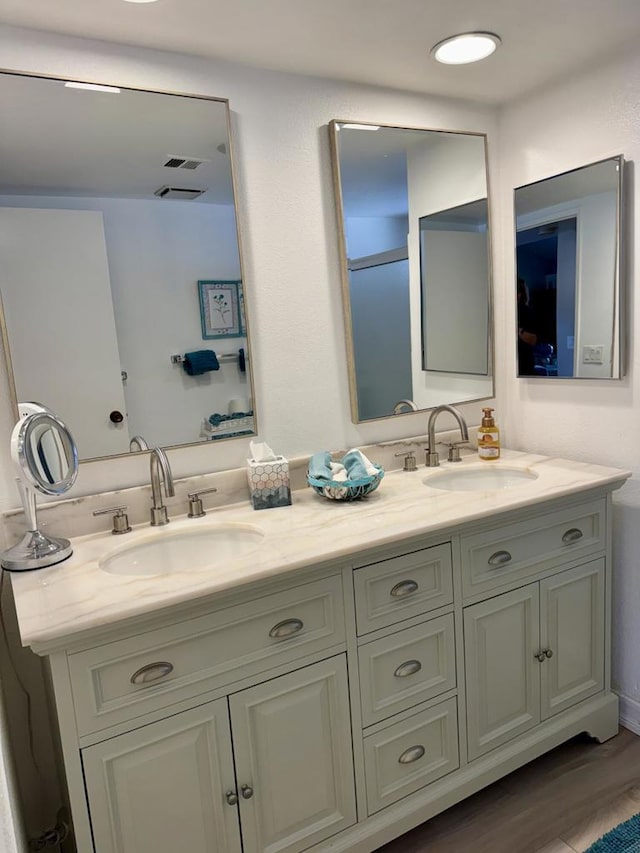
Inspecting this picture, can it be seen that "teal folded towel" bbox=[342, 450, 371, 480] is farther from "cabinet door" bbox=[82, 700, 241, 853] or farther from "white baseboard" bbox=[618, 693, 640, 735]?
"white baseboard" bbox=[618, 693, 640, 735]

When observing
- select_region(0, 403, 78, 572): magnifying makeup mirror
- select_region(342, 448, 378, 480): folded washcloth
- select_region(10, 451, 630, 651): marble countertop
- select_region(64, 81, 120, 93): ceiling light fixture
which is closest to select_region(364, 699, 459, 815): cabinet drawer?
select_region(10, 451, 630, 651): marble countertop

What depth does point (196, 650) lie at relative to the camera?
1273 mm

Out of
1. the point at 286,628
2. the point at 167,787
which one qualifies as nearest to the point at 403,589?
the point at 286,628

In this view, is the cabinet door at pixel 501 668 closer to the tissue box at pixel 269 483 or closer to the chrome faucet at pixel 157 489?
the tissue box at pixel 269 483

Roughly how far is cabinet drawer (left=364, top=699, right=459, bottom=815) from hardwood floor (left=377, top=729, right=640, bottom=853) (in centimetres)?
20

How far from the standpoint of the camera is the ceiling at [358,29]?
146 centimetres

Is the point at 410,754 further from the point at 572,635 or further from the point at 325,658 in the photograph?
the point at 572,635

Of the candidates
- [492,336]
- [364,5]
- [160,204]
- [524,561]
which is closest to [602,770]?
[524,561]

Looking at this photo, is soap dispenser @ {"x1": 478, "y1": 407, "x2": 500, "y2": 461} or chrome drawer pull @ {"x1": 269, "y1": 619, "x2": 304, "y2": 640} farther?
soap dispenser @ {"x1": 478, "y1": 407, "x2": 500, "y2": 461}

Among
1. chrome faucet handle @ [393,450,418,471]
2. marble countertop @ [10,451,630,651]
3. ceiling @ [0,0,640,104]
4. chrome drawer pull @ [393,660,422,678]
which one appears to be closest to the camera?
marble countertop @ [10,451,630,651]

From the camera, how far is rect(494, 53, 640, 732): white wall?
74.2 inches

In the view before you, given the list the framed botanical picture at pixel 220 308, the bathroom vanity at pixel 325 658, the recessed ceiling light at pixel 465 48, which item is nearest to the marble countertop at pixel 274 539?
the bathroom vanity at pixel 325 658

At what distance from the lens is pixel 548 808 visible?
1761 millimetres

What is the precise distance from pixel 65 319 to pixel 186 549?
2.29 ft
